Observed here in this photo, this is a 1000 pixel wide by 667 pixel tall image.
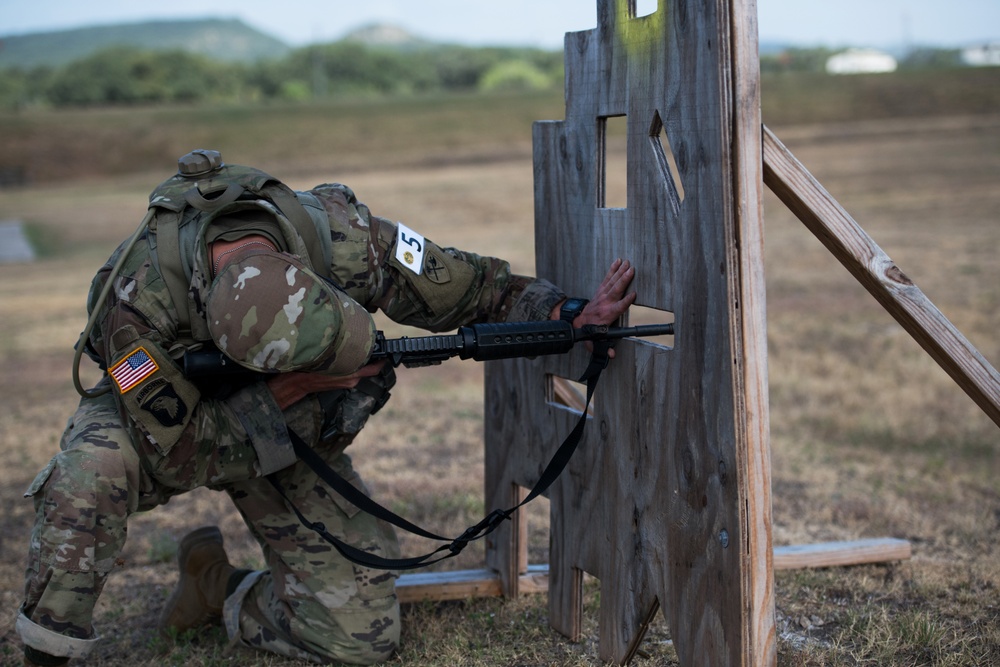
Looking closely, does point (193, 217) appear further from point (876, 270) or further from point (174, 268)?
point (876, 270)

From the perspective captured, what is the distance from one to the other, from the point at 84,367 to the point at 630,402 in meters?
6.97

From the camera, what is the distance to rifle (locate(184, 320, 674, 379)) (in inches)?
114

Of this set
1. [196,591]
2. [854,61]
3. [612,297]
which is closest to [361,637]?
[196,591]

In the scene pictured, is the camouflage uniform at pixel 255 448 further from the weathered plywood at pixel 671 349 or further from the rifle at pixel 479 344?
the weathered plywood at pixel 671 349

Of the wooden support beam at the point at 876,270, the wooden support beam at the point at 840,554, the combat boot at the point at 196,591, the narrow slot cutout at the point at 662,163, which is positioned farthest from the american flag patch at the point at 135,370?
the wooden support beam at the point at 840,554

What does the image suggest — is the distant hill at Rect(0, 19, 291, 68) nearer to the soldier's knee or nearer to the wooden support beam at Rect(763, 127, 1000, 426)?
the soldier's knee

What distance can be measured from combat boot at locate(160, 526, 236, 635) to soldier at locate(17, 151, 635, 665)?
3cm

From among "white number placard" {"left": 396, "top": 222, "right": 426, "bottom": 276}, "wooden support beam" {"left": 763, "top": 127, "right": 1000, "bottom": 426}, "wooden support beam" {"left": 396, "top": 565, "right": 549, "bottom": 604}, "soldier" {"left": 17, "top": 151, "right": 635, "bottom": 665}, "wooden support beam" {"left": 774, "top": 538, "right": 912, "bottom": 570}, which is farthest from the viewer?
"wooden support beam" {"left": 774, "top": 538, "right": 912, "bottom": 570}

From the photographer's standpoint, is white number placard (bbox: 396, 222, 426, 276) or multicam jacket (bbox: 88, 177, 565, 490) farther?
white number placard (bbox: 396, 222, 426, 276)

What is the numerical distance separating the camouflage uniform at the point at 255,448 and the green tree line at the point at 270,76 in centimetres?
4529

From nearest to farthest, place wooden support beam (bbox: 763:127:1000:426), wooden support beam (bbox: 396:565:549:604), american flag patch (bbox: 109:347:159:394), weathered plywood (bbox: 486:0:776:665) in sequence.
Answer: weathered plywood (bbox: 486:0:776:665)
wooden support beam (bbox: 763:127:1000:426)
american flag patch (bbox: 109:347:159:394)
wooden support beam (bbox: 396:565:549:604)

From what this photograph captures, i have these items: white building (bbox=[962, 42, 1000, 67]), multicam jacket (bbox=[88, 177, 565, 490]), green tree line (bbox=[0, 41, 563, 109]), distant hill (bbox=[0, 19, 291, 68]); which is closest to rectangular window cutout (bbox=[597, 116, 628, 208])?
multicam jacket (bbox=[88, 177, 565, 490])

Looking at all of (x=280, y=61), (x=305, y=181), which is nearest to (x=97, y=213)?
(x=305, y=181)

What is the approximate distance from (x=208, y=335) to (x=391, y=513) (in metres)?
0.79
